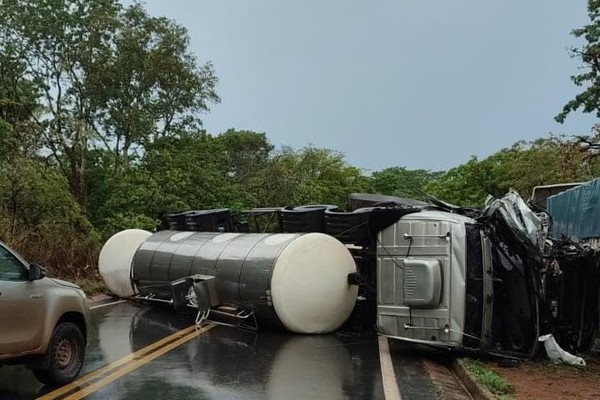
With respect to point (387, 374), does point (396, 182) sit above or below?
above

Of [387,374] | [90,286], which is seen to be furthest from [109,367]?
[90,286]

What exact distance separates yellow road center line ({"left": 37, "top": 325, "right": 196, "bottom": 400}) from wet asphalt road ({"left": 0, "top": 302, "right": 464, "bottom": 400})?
29 millimetres

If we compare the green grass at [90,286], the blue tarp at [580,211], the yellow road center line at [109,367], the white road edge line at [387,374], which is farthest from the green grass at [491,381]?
the green grass at [90,286]

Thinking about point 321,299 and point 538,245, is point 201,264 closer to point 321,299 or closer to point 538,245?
point 321,299

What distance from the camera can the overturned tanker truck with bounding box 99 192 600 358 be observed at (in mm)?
10156

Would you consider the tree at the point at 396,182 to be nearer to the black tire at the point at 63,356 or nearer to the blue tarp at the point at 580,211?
the blue tarp at the point at 580,211

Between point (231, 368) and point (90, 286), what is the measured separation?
464 inches

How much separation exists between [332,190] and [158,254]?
112 ft

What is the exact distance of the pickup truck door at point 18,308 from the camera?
6.92m

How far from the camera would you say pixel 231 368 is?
9367 millimetres

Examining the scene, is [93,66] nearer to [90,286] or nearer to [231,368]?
[90,286]

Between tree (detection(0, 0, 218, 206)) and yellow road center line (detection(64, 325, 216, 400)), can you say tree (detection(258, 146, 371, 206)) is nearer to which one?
tree (detection(0, 0, 218, 206))

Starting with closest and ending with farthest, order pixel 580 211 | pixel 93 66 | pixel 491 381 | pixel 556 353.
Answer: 1. pixel 491 381
2. pixel 556 353
3. pixel 580 211
4. pixel 93 66

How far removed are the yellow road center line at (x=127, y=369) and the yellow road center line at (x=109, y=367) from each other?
0.13 meters
